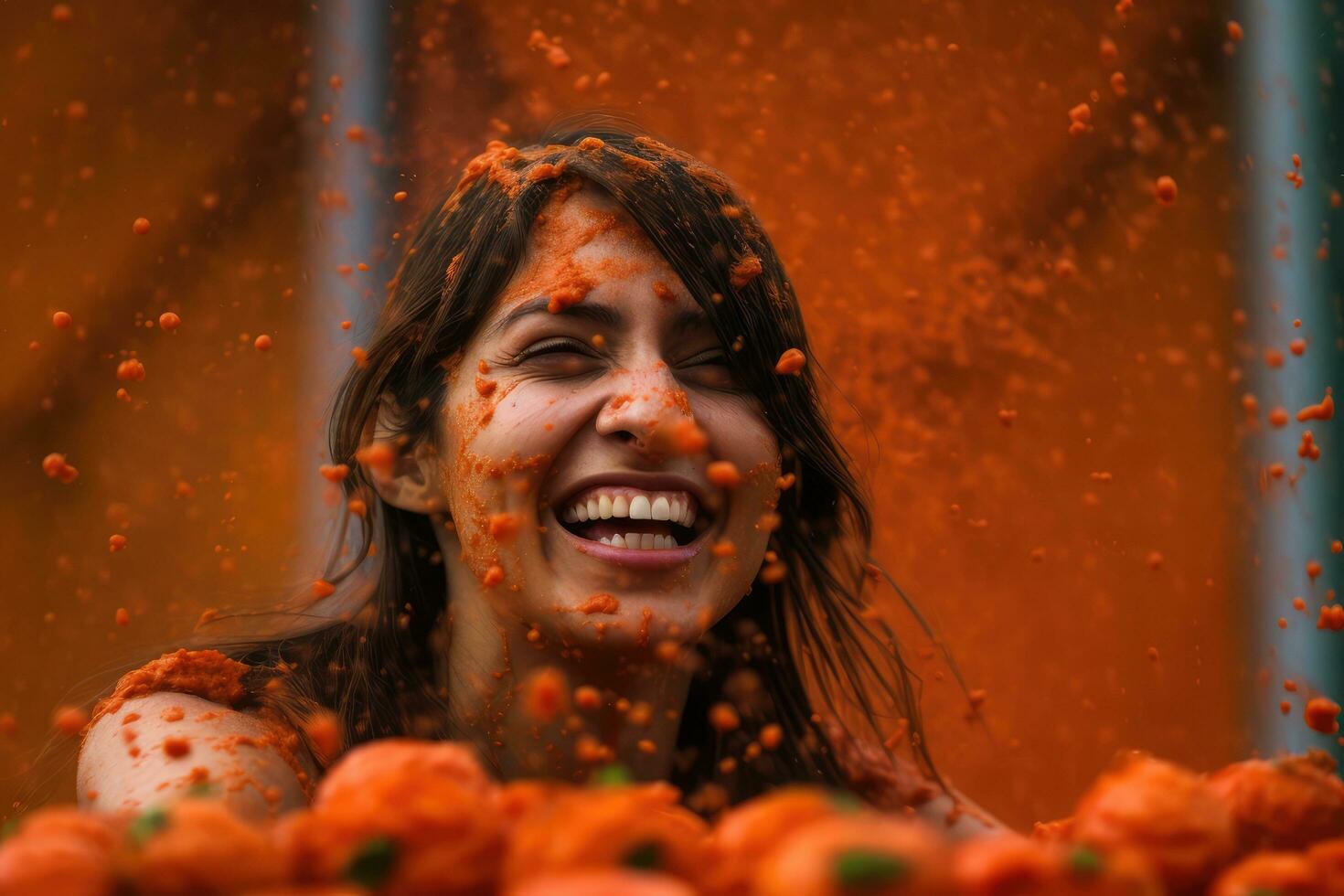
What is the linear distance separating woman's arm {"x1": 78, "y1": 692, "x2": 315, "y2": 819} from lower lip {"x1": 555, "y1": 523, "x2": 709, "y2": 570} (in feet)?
0.87

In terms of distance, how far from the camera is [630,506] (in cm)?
104

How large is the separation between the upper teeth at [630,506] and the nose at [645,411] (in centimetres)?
4

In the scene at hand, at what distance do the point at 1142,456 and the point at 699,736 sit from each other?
1.33 metres

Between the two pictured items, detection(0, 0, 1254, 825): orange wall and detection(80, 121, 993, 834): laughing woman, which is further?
detection(0, 0, 1254, 825): orange wall

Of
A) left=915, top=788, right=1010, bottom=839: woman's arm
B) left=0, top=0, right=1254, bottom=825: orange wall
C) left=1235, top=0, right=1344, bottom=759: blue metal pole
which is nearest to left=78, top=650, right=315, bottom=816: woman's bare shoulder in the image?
left=915, top=788, right=1010, bottom=839: woman's arm

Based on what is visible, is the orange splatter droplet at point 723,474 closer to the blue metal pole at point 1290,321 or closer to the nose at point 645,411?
the nose at point 645,411

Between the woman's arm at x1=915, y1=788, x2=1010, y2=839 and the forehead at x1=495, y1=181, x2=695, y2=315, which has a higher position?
the forehead at x1=495, y1=181, x2=695, y2=315

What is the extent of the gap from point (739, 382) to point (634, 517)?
17 cm

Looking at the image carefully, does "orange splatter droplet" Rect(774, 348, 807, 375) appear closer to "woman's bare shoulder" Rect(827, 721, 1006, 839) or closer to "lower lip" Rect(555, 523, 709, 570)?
"lower lip" Rect(555, 523, 709, 570)

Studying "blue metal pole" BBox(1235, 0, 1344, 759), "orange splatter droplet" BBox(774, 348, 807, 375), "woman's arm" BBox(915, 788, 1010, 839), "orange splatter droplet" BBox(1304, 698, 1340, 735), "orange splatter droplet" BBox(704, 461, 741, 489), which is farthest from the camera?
"blue metal pole" BBox(1235, 0, 1344, 759)

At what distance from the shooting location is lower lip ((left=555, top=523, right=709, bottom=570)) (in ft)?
3.38

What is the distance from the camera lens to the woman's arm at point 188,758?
2.73 ft

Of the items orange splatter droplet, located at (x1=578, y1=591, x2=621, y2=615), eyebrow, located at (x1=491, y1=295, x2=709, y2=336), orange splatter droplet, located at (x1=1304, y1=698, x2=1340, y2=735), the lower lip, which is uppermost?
eyebrow, located at (x1=491, y1=295, x2=709, y2=336)

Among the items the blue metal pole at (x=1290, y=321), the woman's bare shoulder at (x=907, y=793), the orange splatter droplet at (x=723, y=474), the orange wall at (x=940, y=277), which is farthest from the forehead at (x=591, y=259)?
the blue metal pole at (x=1290, y=321)
